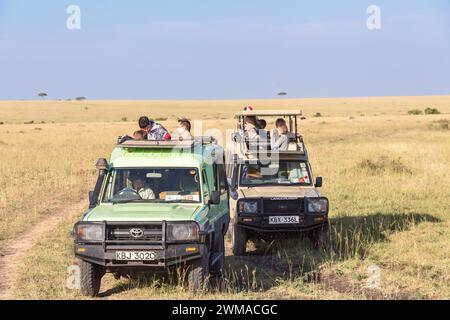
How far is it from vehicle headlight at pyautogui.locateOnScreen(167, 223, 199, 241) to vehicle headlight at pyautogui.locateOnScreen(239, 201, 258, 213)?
2967 mm

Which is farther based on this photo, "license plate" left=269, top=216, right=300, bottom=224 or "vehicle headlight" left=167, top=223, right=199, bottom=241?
"license plate" left=269, top=216, right=300, bottom=224

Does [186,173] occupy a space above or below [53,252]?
above

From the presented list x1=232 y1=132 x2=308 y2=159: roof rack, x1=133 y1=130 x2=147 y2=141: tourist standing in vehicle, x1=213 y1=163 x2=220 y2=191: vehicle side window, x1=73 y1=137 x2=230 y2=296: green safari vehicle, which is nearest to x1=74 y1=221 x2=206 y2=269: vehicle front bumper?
x1=73 y1=137 x2=230 y2=296: green safari vehicle

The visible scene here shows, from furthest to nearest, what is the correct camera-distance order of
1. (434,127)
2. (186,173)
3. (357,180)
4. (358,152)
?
(434,127) < (358,152) < (357,180) < (186,173)

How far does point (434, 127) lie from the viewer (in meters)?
48.2

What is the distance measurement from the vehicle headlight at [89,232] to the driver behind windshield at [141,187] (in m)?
1.05

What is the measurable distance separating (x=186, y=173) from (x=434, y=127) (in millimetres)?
41041

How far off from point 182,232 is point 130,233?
1.77 ft

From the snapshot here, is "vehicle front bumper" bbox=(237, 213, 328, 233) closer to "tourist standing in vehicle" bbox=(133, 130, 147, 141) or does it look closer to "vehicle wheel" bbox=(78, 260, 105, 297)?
"tourist standing in vehicle" bbox=(133, 130, 147, 141)

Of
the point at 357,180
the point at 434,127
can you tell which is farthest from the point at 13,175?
the point at 434,127

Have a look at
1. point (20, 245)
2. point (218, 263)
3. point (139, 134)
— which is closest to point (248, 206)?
point (139, 134)

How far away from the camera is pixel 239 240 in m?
11.3

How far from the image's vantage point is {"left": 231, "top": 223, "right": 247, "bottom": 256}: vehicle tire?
11.3 metres
